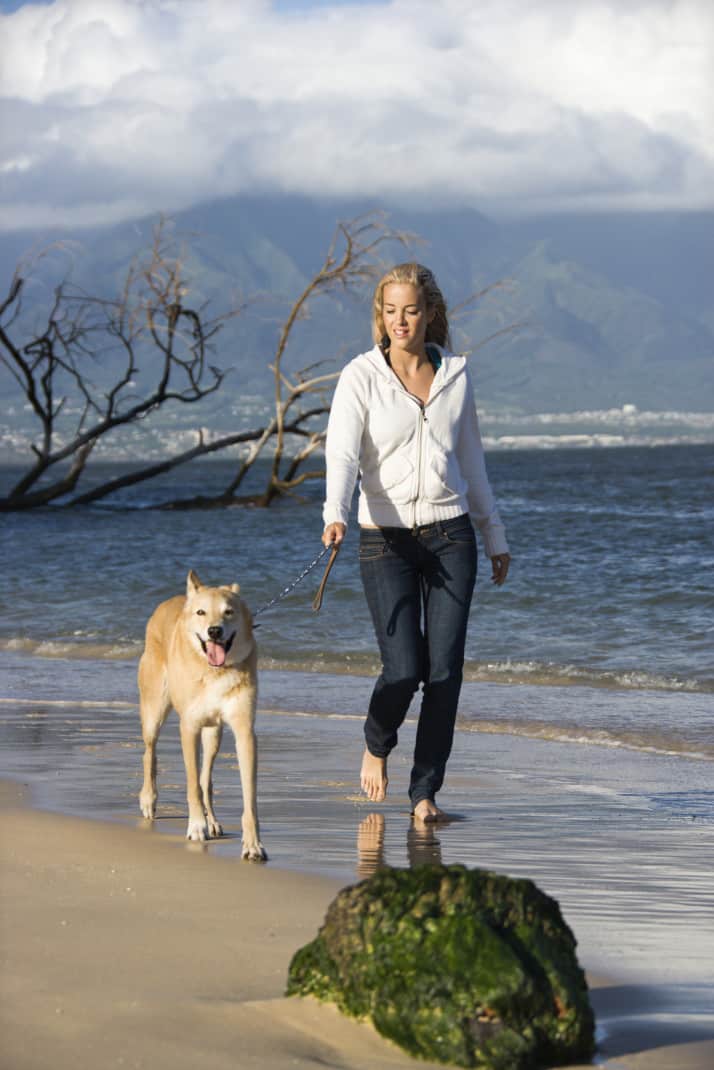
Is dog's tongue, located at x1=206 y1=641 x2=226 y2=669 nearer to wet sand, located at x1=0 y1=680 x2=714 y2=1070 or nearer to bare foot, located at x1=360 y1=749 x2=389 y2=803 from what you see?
wet sand, located at x1=0 y1=680 x2=714 y2=1070

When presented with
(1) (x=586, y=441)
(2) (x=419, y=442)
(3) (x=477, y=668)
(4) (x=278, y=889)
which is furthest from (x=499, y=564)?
(1) (x=586, y=441)

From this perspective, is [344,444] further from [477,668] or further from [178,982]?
[477,668]

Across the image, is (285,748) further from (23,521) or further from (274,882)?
(23,521)

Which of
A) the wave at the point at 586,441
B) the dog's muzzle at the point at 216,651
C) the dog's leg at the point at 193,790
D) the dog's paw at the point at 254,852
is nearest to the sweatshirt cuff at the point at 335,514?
the dog's muzzle at the point at 216,651

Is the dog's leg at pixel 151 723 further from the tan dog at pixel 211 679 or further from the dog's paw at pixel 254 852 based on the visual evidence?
the dog's paw at pixel 254 852

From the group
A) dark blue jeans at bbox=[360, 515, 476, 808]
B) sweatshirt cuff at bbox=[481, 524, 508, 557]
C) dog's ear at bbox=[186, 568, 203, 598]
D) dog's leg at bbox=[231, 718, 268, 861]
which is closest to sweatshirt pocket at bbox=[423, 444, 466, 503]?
dark blue jeans at bbox=[360, 515, 476, 808]

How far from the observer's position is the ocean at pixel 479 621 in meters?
10.1

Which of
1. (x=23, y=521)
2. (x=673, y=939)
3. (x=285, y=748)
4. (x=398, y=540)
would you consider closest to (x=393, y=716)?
(x=398, y=540)

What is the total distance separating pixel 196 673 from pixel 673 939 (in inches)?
81.0

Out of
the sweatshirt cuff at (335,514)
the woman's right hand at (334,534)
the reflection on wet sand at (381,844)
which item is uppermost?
the sweatshirt cuff at (335,514)

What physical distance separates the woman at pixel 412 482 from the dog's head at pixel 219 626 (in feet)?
1.61

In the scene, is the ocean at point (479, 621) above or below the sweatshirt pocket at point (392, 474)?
below

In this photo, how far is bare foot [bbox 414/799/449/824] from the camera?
5711 mm

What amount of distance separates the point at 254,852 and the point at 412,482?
1.45 metres
